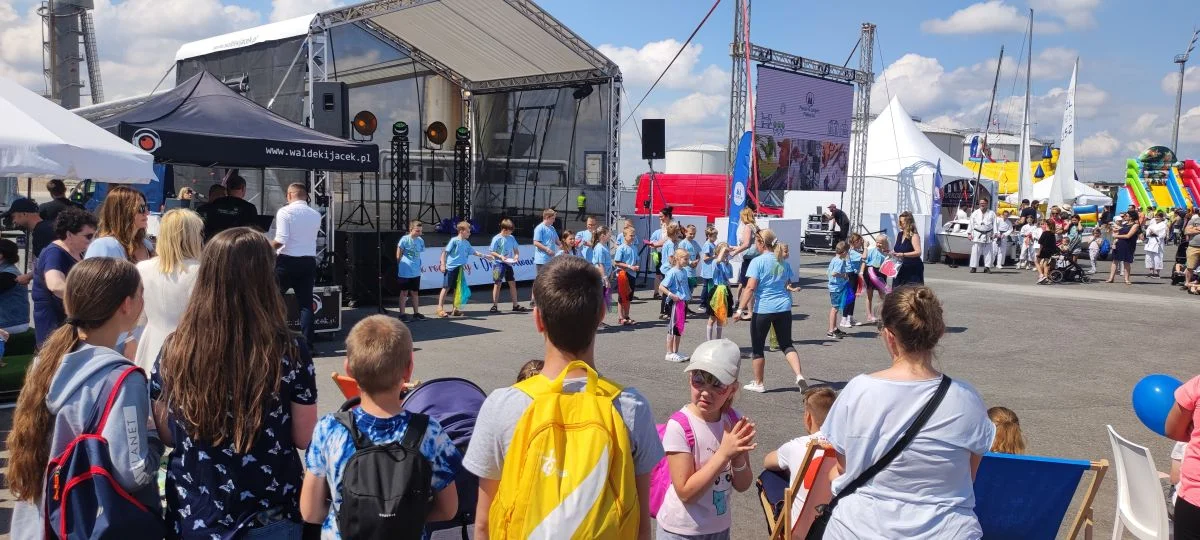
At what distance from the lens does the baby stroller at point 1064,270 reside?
18656 millimetres

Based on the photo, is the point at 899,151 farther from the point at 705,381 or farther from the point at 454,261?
the point at 705,381

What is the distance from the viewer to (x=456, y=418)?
2.65 m

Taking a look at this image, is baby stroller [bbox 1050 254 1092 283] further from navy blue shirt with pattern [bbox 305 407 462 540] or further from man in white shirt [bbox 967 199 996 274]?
navy blue shirt with pattern [bbox 305 407 462 540]

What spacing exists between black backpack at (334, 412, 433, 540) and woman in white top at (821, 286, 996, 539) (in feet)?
4.06

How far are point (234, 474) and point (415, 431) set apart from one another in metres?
0.54

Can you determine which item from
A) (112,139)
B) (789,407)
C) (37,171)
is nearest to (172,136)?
(112,139)

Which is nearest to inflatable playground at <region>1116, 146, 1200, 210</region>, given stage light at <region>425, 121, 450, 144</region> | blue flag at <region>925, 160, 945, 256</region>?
blue flag at <region>925, 160, 945, 256</region>

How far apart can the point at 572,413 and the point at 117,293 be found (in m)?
1.46

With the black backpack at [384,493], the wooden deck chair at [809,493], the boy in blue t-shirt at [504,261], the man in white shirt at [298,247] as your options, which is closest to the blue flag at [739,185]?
the boy in blue t-shirt at [504,261]

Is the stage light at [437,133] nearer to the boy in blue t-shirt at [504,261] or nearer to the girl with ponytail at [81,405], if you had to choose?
the boy in blue t-shirt at [504,261]

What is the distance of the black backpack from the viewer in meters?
2.11

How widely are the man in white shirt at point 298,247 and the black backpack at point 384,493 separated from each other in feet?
21.4

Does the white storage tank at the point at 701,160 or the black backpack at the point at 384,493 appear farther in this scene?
the white storage tank at the point at 701,160

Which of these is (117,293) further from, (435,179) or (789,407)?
(435,179)
